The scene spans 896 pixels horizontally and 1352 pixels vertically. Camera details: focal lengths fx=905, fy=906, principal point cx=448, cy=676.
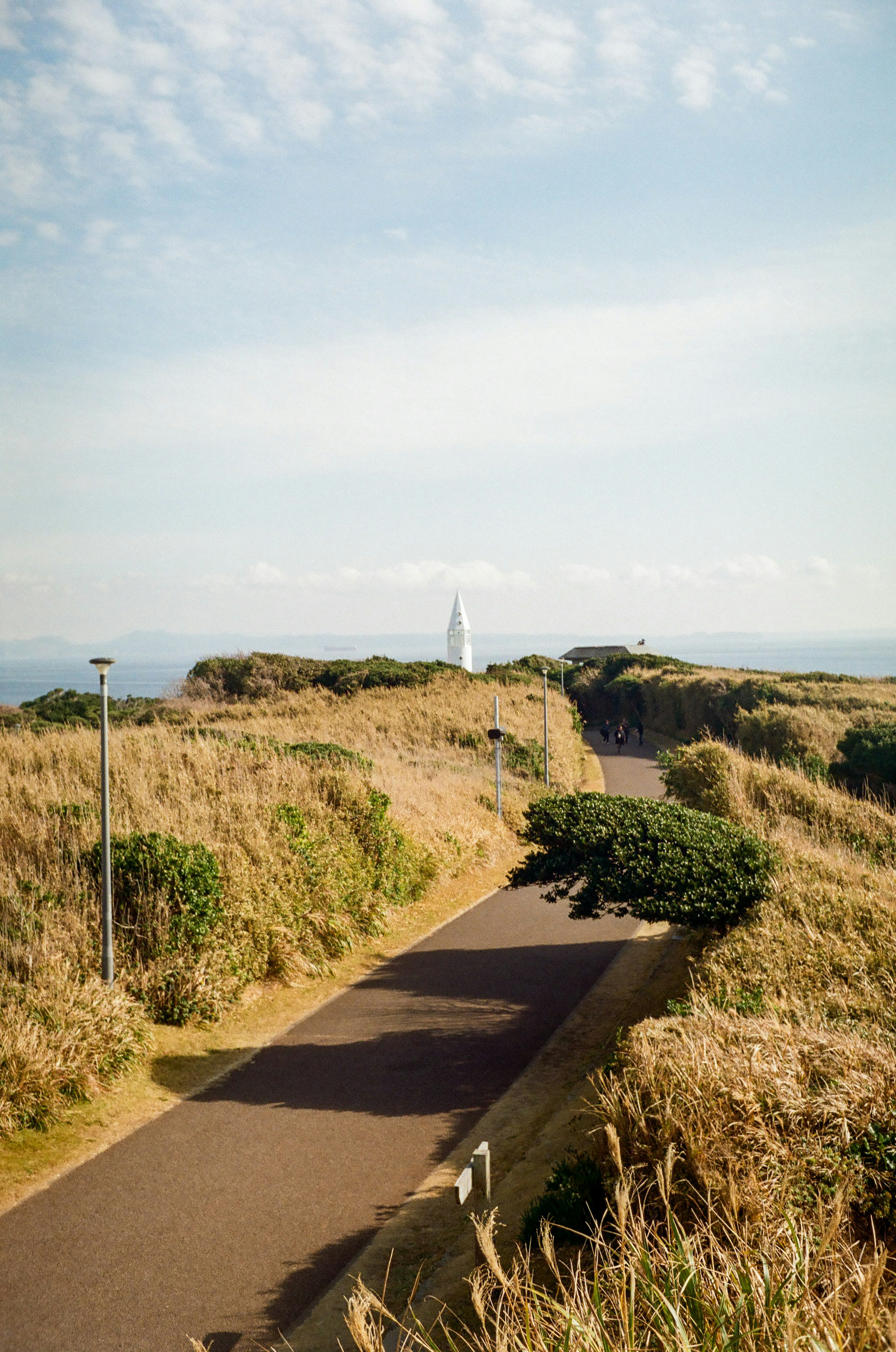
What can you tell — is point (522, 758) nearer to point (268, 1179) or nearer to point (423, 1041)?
point (423, 1041)

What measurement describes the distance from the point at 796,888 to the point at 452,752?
1931 cm

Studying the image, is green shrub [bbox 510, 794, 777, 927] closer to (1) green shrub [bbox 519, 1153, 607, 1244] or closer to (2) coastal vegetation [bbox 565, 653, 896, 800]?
(1) green shrub [bbox 519, 1153, 607, 1244]

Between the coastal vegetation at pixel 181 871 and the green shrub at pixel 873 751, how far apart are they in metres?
11.0

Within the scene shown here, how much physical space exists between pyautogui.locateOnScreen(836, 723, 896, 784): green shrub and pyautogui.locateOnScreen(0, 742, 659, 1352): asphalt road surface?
16530mm

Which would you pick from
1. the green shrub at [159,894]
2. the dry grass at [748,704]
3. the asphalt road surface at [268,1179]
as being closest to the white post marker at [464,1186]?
the asphalt road surface at [268,1179]

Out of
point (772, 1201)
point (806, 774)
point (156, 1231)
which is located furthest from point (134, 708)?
point (772, 1201)

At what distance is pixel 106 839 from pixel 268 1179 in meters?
3.81

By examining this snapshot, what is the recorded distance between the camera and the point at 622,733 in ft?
160

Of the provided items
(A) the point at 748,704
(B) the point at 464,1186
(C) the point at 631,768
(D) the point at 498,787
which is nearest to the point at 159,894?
(B) the point at 464,1186

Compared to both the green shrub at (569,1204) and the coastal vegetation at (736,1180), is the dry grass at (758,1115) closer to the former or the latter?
the coastal vegetation at (736,1180)

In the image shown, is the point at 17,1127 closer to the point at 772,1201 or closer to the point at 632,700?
the point at 772,1201

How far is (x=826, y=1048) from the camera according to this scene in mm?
6289

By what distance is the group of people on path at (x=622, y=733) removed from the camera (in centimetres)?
4784

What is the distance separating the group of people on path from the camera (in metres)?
47.8
